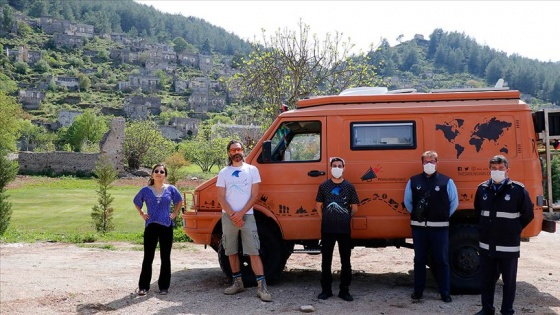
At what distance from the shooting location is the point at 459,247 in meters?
7.32

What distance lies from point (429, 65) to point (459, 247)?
18843 cm

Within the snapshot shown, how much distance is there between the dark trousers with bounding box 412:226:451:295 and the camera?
6758mm

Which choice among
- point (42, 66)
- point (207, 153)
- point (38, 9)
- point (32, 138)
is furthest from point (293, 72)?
point (38, 9)

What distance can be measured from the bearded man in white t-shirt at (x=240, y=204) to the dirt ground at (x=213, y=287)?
0.62 m

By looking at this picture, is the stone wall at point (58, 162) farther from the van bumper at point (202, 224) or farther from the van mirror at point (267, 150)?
the van mirror at point (267, 150)

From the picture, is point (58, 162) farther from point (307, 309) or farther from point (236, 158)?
point (307, 309)

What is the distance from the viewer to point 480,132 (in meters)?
7.39

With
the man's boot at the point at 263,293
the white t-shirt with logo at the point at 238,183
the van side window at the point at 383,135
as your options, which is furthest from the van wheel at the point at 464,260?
the white t-shirt with logo at the point at 238,183

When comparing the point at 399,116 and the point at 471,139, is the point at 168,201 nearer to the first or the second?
the point at 399,116

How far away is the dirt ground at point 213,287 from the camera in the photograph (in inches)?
264

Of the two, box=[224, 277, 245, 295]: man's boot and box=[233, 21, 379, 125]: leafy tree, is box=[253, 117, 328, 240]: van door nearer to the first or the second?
box=[224, 277, 245, 295]: man's boot

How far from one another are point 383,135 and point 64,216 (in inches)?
830

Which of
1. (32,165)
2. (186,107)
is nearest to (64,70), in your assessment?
(186,107)

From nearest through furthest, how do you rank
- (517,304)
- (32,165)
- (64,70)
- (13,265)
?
(517,304) < (13,265) < (32,165) < (64,70)
